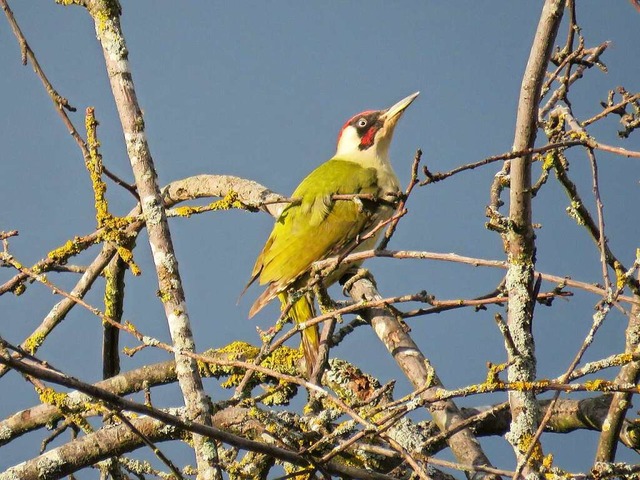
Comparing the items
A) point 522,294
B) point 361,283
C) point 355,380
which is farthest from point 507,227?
point 361,283

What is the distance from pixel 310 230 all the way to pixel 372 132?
133 centimetres

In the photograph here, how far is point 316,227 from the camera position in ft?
16.7

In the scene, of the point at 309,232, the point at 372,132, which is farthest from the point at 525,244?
the point at 372,132

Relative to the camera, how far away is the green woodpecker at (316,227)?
181 inches

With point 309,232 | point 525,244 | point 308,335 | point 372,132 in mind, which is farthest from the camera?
point 372,132

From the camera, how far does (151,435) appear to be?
3283mm

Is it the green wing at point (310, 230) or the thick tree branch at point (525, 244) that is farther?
the green wing at point (310, 230)

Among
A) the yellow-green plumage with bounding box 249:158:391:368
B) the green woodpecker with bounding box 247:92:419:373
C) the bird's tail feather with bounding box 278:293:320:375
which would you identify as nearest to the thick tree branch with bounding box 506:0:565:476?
the bird's tail feather with bounding box 278:293:320:375

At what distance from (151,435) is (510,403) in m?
1.40

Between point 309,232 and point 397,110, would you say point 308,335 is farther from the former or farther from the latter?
point 397,110

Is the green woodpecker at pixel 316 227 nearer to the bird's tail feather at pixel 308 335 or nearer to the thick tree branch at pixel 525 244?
the bird's tail feather at pixel 308 335

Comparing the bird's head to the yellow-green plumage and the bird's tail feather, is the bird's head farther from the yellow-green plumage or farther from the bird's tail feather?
the bird's tail feather

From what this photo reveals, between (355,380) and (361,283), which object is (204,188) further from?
(355,380)

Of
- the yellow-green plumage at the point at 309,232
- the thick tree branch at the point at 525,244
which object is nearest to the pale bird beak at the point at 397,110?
the yellow-green plumage at the point at 309,232
